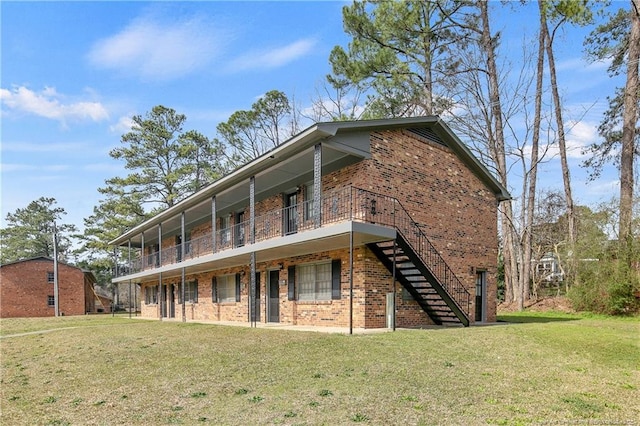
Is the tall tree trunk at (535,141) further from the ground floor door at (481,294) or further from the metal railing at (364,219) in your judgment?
the metal railing at (364,219)

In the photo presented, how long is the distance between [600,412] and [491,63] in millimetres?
23046

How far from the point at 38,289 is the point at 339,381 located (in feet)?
119

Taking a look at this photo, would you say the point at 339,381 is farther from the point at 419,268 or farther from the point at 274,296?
the point at 274,296

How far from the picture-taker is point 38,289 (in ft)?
115

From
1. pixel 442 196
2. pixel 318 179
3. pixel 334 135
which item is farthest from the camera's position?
pixel 442 196

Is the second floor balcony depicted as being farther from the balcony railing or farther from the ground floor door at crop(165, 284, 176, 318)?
the ground floor door at crop(165, 284, 176, 318)

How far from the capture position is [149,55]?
1238cm

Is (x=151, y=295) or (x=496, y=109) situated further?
(x=151, y=295)

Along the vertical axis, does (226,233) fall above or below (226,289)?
above

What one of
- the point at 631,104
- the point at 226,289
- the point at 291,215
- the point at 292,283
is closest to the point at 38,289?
the point at 226,289

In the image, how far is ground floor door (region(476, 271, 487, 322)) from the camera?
1684cm

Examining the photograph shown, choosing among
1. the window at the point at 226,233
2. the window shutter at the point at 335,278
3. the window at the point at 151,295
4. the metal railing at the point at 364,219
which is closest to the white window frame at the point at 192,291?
the window at the point at 226,233

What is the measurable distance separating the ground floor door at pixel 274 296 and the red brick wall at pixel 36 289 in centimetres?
2619

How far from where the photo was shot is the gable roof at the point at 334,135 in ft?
40.3
